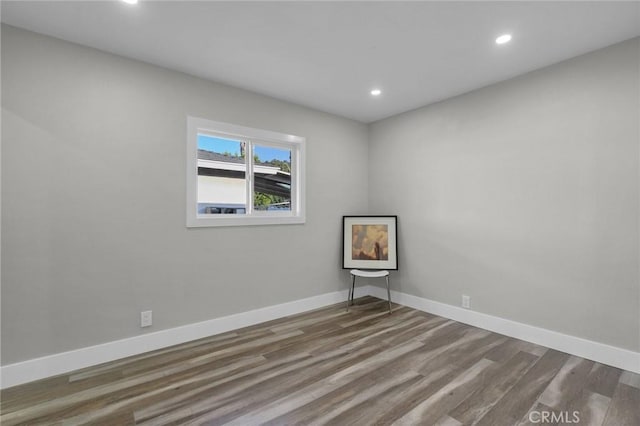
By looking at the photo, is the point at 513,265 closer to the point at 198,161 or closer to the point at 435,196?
the point at 435,196

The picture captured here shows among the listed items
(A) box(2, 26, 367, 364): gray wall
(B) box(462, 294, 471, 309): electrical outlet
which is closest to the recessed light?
(A) box(2, 26, 367, 364): gray wall

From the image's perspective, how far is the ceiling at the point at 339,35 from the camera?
2014mm

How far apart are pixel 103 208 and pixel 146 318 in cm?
105

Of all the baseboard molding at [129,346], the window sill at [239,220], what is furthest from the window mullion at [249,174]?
the baseboard molding at [129,346]

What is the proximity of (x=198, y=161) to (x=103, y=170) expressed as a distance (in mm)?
839

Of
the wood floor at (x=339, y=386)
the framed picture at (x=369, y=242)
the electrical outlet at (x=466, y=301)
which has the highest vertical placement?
the framed picture at (x=369, y=242)

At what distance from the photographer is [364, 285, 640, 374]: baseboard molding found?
238cm

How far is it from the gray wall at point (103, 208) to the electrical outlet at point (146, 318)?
0.15ft

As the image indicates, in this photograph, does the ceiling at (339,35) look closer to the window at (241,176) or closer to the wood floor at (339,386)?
the window at (241,176)

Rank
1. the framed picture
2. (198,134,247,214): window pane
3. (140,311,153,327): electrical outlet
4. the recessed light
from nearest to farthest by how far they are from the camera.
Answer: the recessed light, (140,311,153,327): electrical outlet, (198,134,247,214): window pane, the framed picture

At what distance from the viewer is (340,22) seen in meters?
2.16

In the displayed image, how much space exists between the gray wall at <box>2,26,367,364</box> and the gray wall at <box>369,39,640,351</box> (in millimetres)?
2130

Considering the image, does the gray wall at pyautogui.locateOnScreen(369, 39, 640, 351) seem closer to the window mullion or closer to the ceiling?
the ceiling
